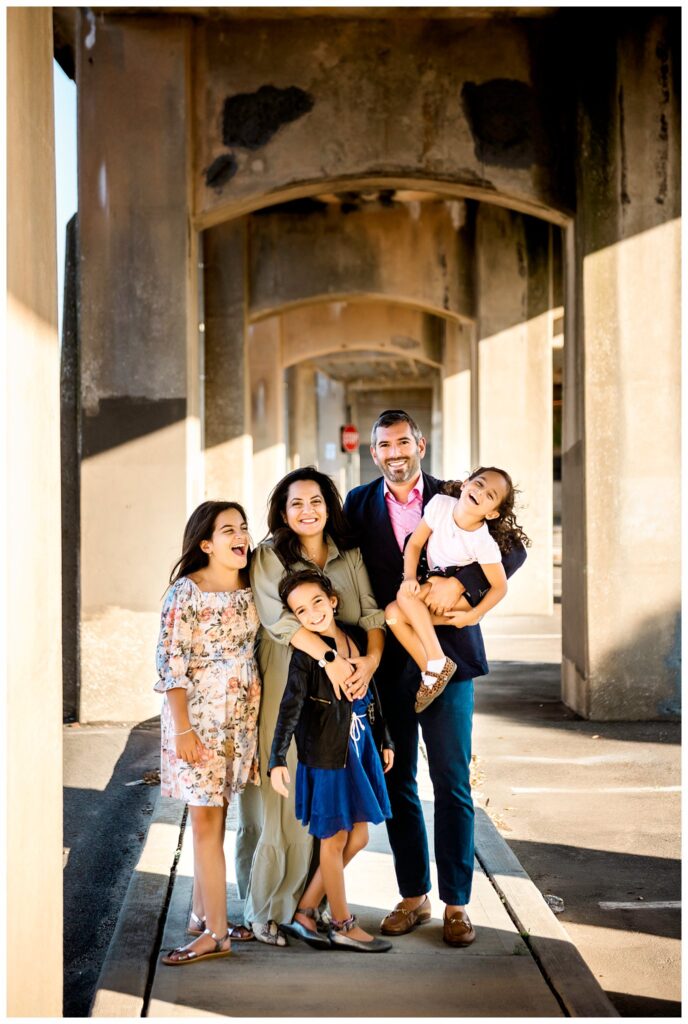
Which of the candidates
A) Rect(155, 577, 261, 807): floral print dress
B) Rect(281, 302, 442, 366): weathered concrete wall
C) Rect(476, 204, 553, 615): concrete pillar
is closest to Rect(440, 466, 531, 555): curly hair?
Rect(155, 577, 261, 807): floral print dress

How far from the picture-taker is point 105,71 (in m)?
8.46

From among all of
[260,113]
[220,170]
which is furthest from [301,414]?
[260,113]

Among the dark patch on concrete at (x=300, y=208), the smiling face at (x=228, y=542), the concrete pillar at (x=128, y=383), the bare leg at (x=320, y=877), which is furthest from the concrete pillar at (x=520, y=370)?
the bare leg at (x=320, y=877)

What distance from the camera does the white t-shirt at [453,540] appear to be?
13.3 ft

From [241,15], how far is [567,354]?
3722 millimetres

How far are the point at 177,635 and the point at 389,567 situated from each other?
898 mm

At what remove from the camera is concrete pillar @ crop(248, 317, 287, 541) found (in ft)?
63.8

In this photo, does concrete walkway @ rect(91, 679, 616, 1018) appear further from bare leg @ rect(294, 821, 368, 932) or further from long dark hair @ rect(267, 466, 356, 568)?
long dark hair @ rect(267, 466, 356, 568)

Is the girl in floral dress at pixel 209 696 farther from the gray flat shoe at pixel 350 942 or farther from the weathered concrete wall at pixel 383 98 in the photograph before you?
the weathered concrete wall at pixel 383 98

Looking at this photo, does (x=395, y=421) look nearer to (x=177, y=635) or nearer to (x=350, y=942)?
(x=177, y=635)

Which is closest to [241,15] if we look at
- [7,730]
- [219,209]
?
[219,209]

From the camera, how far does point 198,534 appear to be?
4.03 meters

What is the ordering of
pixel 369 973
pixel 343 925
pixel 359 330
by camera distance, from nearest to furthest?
pixel 369 973, pixel 343 925, pixel 359 330

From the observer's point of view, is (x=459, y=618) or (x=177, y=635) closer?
(x=177, y=635)
